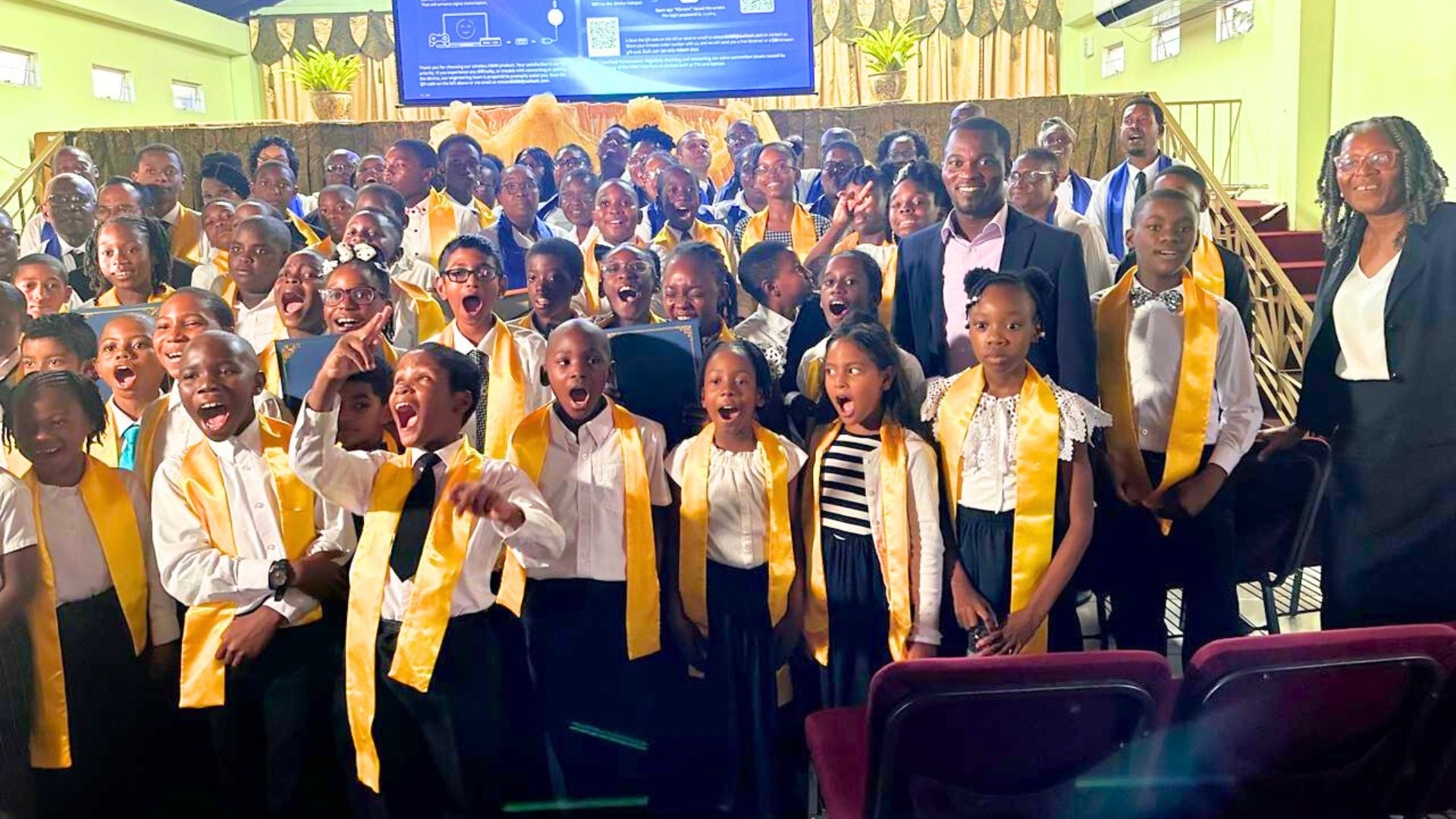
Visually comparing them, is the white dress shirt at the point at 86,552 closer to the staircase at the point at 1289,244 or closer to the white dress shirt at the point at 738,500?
the white dress shirt at the point at 738,500

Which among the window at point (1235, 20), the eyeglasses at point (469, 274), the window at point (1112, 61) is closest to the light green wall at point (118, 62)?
the eyeglasses at point (469, 274)

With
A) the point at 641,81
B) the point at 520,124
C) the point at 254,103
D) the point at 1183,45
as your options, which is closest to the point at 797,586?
the point at 520,124

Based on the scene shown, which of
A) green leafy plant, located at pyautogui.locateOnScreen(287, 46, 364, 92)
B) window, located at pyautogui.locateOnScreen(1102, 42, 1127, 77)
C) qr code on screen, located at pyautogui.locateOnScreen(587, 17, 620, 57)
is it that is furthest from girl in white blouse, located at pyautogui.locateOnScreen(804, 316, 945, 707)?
window, located at pyautogui.locateOnScreen(1102, 42, 1127, 77)

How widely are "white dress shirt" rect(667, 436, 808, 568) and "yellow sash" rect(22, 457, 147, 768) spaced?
1059 millimetres

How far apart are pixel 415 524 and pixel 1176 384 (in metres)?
1.76

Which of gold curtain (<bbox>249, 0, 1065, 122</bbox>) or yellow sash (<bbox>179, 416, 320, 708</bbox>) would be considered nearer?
yellow sash (<bbox>179, 416, 320, 708</bbox>)

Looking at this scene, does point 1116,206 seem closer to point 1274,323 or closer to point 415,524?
point 1274,323

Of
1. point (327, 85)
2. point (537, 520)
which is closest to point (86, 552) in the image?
point (537, 520)

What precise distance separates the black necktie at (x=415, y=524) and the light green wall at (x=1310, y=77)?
4930mm

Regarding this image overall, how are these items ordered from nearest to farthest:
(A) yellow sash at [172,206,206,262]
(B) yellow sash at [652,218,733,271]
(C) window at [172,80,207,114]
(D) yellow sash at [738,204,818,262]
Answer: (A) yellow sash at [172,206,206,262] → (B) yellow sash at [652,218,733,271] → (D) yellow sash at [738,204,818,262] → (C) window at [172,80,207,114]

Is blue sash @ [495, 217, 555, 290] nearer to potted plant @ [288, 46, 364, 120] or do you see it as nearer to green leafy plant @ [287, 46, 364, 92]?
potted plant @ [288, 46, 364, 120]

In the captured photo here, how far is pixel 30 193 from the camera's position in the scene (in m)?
6.62

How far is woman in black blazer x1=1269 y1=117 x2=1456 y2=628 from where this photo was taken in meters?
2.27

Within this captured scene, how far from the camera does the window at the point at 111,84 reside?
902 cm
